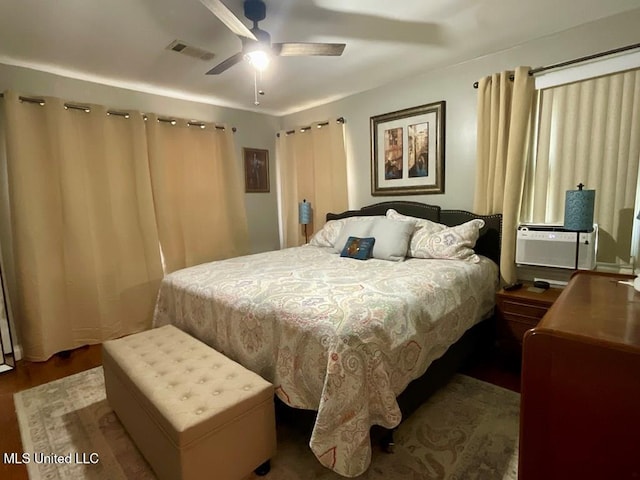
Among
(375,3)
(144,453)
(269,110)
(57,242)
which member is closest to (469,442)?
(144,453)

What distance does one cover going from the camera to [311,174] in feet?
13.7

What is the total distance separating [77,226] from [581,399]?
3499 millimetres

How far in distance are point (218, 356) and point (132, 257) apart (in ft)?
6.64

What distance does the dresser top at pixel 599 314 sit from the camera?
884 mm

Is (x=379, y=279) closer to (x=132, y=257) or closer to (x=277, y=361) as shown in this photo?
(x=277, y=361)

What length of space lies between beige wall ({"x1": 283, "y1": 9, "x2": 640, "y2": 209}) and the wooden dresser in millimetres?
2211

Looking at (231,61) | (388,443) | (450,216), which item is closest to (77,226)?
(231,61)

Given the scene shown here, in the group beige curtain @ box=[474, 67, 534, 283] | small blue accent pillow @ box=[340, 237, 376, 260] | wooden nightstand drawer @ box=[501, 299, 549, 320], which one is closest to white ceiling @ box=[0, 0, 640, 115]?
beige curtain @ box=[474, 67, 534, 283]

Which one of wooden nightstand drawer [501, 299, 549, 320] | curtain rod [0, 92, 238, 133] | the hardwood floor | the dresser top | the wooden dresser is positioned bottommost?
the hardwood floor

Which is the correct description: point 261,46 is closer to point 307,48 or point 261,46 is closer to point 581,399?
point 307,48

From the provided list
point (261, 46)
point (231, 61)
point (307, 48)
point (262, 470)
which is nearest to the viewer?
point (262, 470)

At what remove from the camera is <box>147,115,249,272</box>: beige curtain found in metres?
3.36

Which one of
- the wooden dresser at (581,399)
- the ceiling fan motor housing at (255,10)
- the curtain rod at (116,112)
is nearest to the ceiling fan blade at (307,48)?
the ceiling fan motor housing at (255,10)

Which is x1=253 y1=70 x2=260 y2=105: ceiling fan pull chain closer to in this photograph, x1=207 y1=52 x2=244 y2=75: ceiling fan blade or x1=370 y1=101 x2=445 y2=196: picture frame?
x1=207 y1=52 x2=244 y2=75: ceiling fan blade
